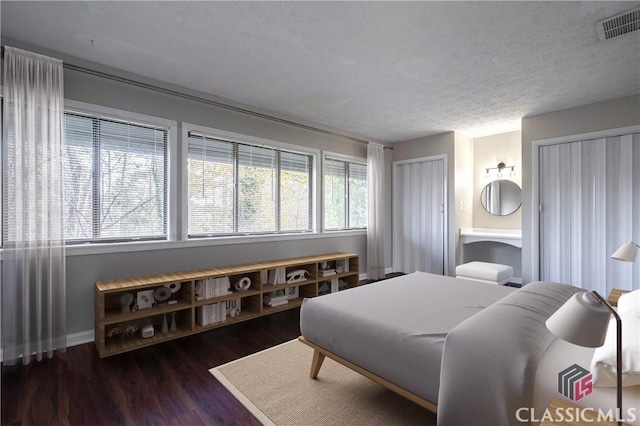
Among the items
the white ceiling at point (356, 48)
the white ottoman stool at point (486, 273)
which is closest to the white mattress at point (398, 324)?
the white ottoman stool at point (486, 273)

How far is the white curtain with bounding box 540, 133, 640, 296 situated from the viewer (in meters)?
3.38

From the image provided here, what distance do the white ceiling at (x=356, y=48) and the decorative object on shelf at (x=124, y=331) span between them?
236 centimetres

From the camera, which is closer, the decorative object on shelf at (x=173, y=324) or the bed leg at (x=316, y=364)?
the bed leg at (x=316, y=364)

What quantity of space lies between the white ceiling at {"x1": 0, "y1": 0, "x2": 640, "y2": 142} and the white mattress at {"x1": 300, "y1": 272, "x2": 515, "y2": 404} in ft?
6.22

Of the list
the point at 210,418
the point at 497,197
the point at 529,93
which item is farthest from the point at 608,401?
the point at 497,197

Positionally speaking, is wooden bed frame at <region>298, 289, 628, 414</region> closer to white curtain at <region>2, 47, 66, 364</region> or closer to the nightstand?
the nightstand

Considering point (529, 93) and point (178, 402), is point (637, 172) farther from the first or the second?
point (178, 402)

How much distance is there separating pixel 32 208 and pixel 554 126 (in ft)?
18.0

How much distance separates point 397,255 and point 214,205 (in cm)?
348

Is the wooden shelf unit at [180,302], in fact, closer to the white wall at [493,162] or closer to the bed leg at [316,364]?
the bed leg at [316,364]

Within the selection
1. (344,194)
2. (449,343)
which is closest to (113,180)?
(449,343)

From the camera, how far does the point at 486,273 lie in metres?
3.91

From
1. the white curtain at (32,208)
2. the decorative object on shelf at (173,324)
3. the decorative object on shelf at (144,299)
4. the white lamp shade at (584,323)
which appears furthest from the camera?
the decorative object on shelf at (173,324)

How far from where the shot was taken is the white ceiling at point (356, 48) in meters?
1.94
